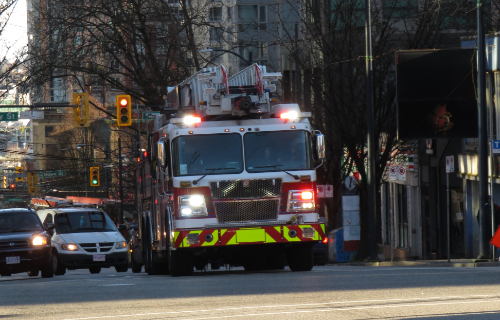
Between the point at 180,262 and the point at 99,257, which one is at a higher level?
the point at 180,262

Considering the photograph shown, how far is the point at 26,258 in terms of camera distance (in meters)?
21.4

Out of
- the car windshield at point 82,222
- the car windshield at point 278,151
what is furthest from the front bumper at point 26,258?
the car windshield at point 278,151

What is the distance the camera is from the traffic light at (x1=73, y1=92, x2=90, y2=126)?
2975cm

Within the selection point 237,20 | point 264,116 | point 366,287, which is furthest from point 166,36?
point 237,20

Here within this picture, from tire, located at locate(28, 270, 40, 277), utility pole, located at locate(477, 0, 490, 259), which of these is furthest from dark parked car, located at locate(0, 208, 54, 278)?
utility pole, located at locate(477, 0, 490, 259)

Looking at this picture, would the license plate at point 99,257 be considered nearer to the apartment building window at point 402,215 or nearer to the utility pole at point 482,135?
the utility pole at point 482,135

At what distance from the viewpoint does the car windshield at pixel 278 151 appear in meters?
16.2

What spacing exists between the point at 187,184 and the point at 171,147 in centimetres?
79

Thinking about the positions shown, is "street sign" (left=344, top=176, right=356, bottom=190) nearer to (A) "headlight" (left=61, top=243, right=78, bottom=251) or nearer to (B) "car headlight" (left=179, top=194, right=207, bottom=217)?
(A) "headlight" (left=61, top=243, right=78, bottom=251)

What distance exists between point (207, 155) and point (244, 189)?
871mm

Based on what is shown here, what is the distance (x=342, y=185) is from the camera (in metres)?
38.0

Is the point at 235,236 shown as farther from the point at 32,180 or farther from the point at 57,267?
the point at 32,180

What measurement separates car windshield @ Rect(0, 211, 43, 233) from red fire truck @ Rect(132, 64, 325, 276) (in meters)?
6.59

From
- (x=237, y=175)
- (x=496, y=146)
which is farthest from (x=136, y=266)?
(x=237, y=175)
